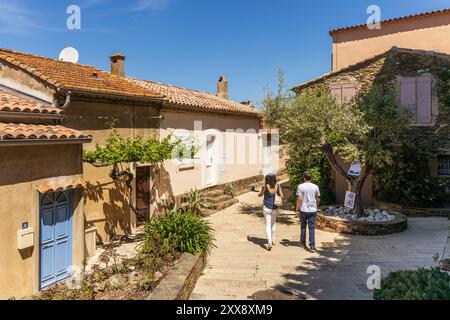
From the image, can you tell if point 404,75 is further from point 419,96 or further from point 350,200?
point 350,200

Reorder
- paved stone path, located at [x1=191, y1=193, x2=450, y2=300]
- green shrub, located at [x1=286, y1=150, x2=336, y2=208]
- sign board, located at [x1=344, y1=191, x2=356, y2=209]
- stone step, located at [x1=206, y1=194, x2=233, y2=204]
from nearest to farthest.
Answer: paved stone path, located at [x1=191, y1=193, x2=450, y2=300] < sign board, located at [x1=344, y1=191, x2=356, y2=209] < green shrub, located at [x1=286, y1=150, x2=336, y2=208] < stone step, located at [x1=206, y1=194, x2=233, y2=204]

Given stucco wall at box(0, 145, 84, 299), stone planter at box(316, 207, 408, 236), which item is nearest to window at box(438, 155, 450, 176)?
stone planter at box(316, 207, 408, 236)

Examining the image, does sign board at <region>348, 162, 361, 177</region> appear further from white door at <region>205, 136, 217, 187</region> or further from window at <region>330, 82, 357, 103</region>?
white door at <region>205, 136, 217, 187</region>

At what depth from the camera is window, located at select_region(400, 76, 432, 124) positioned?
13.8m

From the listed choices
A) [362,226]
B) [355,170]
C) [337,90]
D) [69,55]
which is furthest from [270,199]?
[69,55]

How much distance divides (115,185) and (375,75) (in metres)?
11.0

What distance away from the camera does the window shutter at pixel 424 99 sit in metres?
13.8

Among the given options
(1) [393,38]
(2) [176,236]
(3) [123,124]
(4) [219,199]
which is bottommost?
(4) [219,199]

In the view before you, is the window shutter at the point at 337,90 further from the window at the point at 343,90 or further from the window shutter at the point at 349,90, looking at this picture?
the window shutter at the point at 349,90

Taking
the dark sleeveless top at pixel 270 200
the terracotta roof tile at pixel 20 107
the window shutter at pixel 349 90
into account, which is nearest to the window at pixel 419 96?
the window shutter at pixel 349 90

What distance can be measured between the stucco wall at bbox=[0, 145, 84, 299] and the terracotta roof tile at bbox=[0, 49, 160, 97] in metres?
2.76

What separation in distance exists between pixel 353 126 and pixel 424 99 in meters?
5.14

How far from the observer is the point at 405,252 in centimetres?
896

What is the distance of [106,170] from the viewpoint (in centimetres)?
1109
